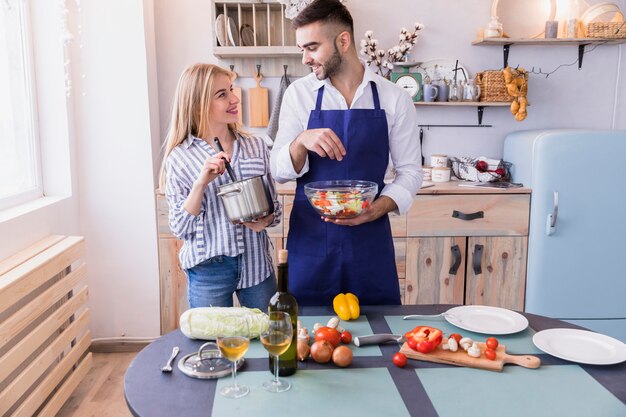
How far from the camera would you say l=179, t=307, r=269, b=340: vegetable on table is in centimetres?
140

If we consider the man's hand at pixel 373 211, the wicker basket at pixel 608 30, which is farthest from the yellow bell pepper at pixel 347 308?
the wicker basket at pixel 608 30

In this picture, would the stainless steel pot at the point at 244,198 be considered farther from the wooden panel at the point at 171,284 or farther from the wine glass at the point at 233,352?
the wooden panel at the point at 171,284

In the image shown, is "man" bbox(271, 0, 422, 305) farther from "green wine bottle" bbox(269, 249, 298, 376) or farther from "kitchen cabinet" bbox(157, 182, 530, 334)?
"kitchen cabinet" bbox(157, 182, 530, 334)

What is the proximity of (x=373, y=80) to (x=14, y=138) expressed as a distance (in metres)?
1.79

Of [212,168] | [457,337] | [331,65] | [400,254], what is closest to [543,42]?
[400,254]

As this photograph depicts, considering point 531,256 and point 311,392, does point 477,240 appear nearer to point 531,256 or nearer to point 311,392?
point 531,256

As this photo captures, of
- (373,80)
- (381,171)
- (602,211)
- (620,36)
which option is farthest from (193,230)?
(620,36)

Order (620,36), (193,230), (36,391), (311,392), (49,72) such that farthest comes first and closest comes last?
(620,36), (49,72), (36,391), (193,230), (311,392)

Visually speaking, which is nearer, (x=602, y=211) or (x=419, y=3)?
(x=602, y=211)

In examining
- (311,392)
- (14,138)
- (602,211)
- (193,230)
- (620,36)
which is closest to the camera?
(311,392)

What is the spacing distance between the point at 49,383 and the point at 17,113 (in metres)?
1.30

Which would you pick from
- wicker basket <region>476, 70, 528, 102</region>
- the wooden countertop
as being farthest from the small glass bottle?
the wooden countertop

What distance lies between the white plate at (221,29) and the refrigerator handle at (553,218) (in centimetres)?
211

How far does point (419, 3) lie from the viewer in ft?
12.0
